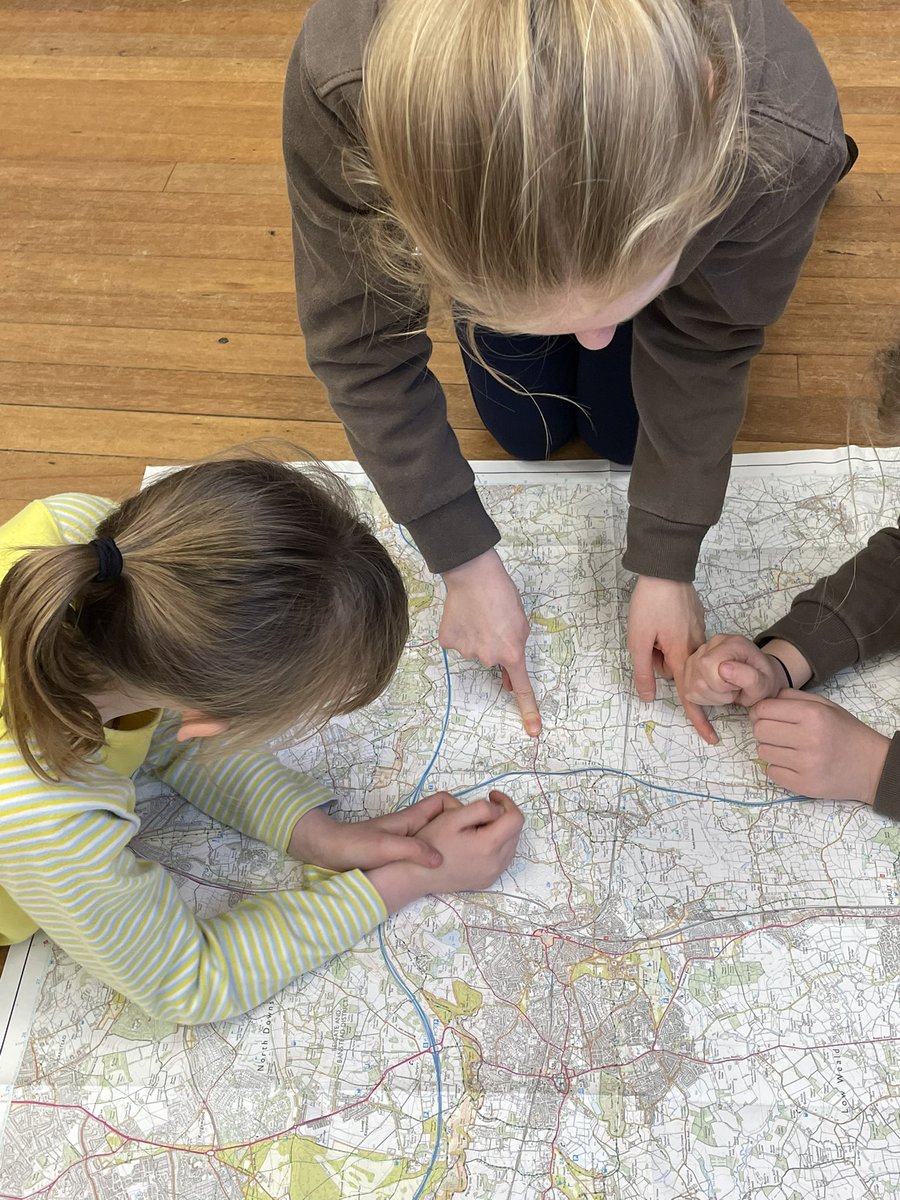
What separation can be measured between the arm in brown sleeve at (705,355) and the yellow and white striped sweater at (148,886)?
0.34 metres

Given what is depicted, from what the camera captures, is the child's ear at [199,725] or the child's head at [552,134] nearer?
the child's head at [552,134]

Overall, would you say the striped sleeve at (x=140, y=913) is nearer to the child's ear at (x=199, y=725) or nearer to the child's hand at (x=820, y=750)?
the child's ear at (x=199, y=725)

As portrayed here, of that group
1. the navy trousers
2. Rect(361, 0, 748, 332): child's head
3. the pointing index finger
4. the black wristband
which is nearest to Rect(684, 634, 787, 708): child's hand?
the black wristband

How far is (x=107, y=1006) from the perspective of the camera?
0.76 metres

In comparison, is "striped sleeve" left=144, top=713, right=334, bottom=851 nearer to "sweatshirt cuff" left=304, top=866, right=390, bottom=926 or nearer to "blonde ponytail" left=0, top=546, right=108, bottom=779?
"sweatshirt cuff" left=304, top=866, right=390, bottom=926

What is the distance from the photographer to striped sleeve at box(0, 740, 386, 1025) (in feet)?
2.10

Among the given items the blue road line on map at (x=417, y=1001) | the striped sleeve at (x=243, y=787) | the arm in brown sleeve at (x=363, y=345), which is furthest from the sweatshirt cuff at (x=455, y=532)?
the striped sleeve at (x=243, y=787)

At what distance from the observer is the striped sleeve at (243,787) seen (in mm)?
803

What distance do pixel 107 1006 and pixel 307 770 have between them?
0.73ft

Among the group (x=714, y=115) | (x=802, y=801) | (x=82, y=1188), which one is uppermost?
(x=714, y=115)

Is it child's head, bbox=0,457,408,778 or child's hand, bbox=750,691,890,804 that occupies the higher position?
child's head, bbox=0,457,408,778

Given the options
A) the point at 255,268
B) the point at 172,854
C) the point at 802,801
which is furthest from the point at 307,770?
the point at 255,268

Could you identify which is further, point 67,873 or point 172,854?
point 172,854

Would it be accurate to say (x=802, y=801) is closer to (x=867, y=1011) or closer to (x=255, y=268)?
(x=867, y=1011)
